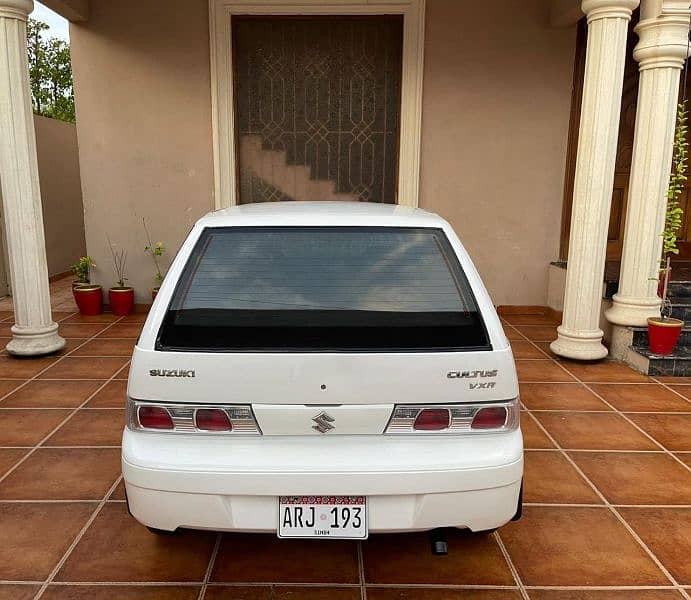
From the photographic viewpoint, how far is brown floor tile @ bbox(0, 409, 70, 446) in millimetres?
3572

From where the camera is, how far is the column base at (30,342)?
204 inches

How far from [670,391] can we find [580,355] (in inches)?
31.2

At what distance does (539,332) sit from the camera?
20.6ft

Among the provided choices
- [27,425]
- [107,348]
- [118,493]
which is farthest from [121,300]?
[118,493]

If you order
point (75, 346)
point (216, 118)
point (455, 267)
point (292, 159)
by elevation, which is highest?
point (216, 118)

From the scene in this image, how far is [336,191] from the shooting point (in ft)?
22.8

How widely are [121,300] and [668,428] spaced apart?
558cm

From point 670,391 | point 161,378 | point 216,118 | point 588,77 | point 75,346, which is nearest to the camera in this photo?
point 161,378

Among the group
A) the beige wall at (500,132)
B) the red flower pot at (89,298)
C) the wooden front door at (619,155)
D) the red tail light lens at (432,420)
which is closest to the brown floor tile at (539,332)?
the beige wall at (500,132)

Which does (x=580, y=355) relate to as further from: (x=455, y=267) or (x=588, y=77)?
(x=455, y=267)

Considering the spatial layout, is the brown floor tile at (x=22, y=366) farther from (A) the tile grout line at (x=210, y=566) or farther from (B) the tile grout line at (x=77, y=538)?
(A) the tile grout line at (x=210, y=566)

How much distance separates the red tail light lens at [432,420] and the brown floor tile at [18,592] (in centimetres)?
157

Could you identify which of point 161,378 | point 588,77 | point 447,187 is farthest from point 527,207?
point 161,378

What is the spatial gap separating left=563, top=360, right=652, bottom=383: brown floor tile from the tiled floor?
0.74 metres
